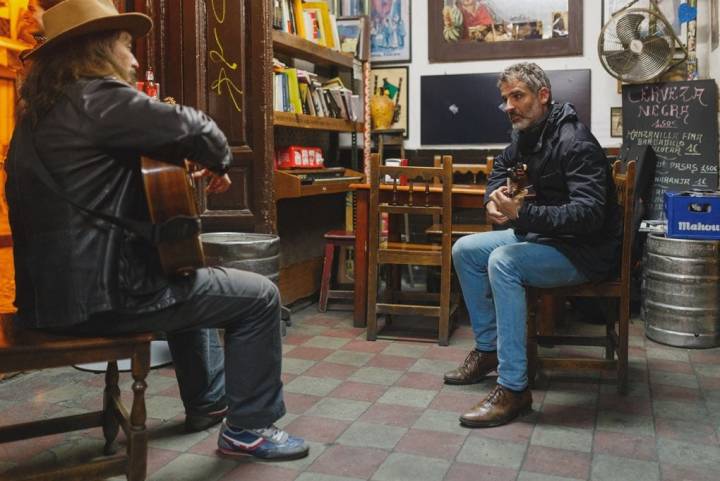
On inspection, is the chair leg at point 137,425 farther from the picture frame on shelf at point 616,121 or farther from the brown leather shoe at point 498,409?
the picture frame on shelf at point 616,121

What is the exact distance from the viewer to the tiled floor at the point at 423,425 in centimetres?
243

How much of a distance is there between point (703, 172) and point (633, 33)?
1016mm

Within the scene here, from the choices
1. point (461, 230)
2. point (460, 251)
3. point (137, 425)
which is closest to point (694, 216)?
point (461, 230)

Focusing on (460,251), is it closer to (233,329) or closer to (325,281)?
(233,329)

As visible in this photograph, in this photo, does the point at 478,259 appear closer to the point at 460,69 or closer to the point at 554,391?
the point at 554,391

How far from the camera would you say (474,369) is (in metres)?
3.32

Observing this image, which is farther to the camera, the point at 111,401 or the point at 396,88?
the point at 396,88

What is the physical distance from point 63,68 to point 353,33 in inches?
157

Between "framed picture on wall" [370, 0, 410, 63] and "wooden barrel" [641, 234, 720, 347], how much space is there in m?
2.76

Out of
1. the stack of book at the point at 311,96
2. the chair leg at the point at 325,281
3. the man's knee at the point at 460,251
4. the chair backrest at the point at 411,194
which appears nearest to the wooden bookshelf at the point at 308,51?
the stack of book at the point at 311,96

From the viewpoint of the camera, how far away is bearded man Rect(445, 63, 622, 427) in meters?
2.89

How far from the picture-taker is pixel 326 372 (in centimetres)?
352

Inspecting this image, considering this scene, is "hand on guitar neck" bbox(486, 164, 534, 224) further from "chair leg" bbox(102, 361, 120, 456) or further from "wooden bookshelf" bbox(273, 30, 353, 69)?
"wooden bookshelf" bbox(273, 30, 353, 69)

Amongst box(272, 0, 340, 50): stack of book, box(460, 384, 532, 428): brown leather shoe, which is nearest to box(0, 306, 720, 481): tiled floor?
box(460, 384, 532, 428): brown leather shoe
